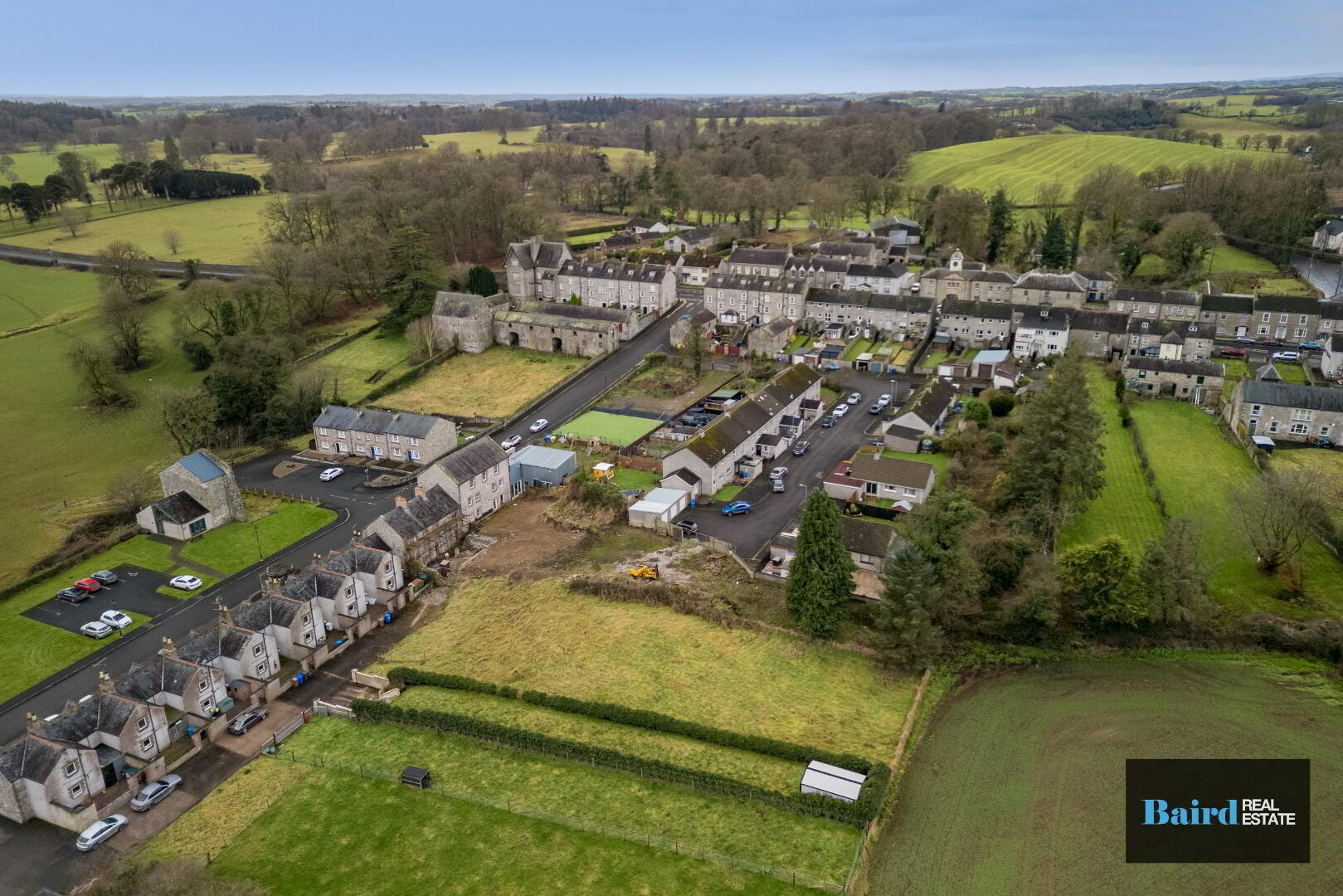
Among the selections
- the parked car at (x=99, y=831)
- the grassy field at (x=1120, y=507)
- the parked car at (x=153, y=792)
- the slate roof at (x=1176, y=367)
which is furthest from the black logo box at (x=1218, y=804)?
the slate roof at (x=1176, y=367)

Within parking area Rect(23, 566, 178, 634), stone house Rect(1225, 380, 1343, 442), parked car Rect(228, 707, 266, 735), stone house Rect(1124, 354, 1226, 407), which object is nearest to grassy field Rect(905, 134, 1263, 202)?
stone house Rect(1124, 354, 1226, 407)

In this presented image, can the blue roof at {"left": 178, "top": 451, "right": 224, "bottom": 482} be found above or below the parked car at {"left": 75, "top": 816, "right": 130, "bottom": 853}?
above

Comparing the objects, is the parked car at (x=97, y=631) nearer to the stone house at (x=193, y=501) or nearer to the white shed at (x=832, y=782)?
the stone house at (x=193, y=501)

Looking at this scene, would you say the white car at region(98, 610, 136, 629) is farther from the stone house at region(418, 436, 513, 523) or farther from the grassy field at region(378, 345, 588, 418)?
the grassy field at region(378, 345, 588, 418)

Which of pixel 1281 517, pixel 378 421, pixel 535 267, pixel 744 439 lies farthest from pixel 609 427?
pixel 1281 517

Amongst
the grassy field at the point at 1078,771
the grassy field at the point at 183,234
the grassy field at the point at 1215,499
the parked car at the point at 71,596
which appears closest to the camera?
the grassy field at the point at 1078,771
